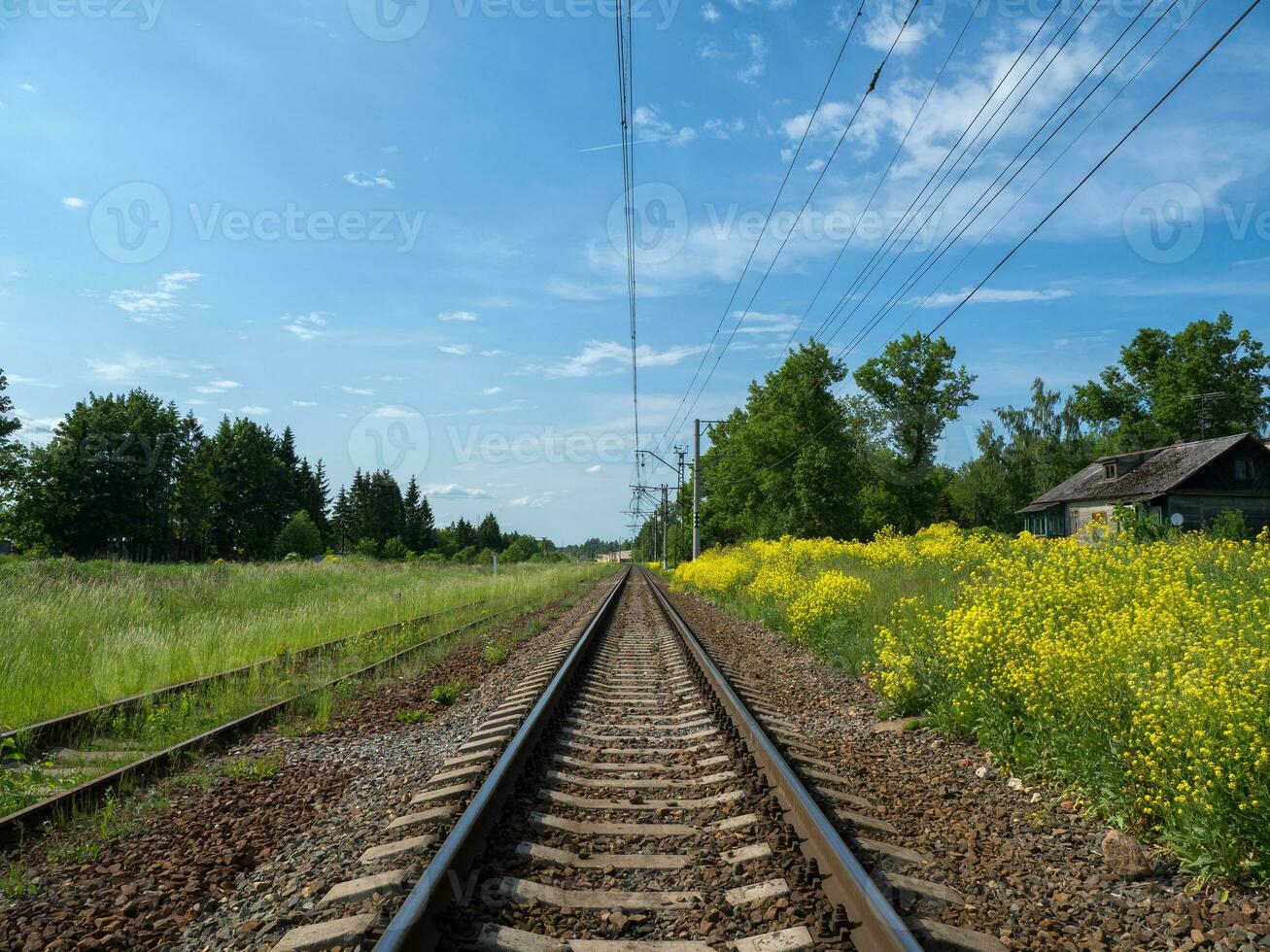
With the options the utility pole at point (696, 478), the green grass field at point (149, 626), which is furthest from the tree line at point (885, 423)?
the green grass field at point (149, 626)

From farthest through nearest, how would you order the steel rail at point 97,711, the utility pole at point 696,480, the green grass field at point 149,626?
the utility pole at point 696,480
the green grass field at point 149,626
the steel rail at point 97,711

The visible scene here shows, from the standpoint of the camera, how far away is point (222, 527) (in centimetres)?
8188

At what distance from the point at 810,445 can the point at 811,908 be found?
1854 inches

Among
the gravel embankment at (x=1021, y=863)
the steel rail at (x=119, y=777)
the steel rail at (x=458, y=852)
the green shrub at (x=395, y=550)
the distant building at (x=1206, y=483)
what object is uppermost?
the distant building at (x=1206, y=483)

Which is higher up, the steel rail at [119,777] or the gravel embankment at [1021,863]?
the steel rail at [119,777]

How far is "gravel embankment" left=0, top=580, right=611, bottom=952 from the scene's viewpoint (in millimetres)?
3223

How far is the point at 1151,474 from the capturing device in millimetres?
43062

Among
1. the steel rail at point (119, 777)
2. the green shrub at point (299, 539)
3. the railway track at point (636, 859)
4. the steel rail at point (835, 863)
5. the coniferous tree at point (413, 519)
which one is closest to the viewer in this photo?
the steel rail at point (835, 863)

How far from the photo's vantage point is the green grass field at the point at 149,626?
797 cm

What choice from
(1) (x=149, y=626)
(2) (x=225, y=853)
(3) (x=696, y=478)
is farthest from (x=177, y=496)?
(2) (x=225, y=853)

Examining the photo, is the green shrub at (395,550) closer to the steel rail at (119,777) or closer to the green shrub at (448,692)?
the green shrub at (448,692)

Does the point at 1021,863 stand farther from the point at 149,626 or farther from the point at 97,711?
the point at 149,626

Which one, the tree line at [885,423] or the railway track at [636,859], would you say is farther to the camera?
the tree line at [885,423]

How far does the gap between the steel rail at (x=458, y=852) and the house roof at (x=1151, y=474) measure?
40.4 meters
